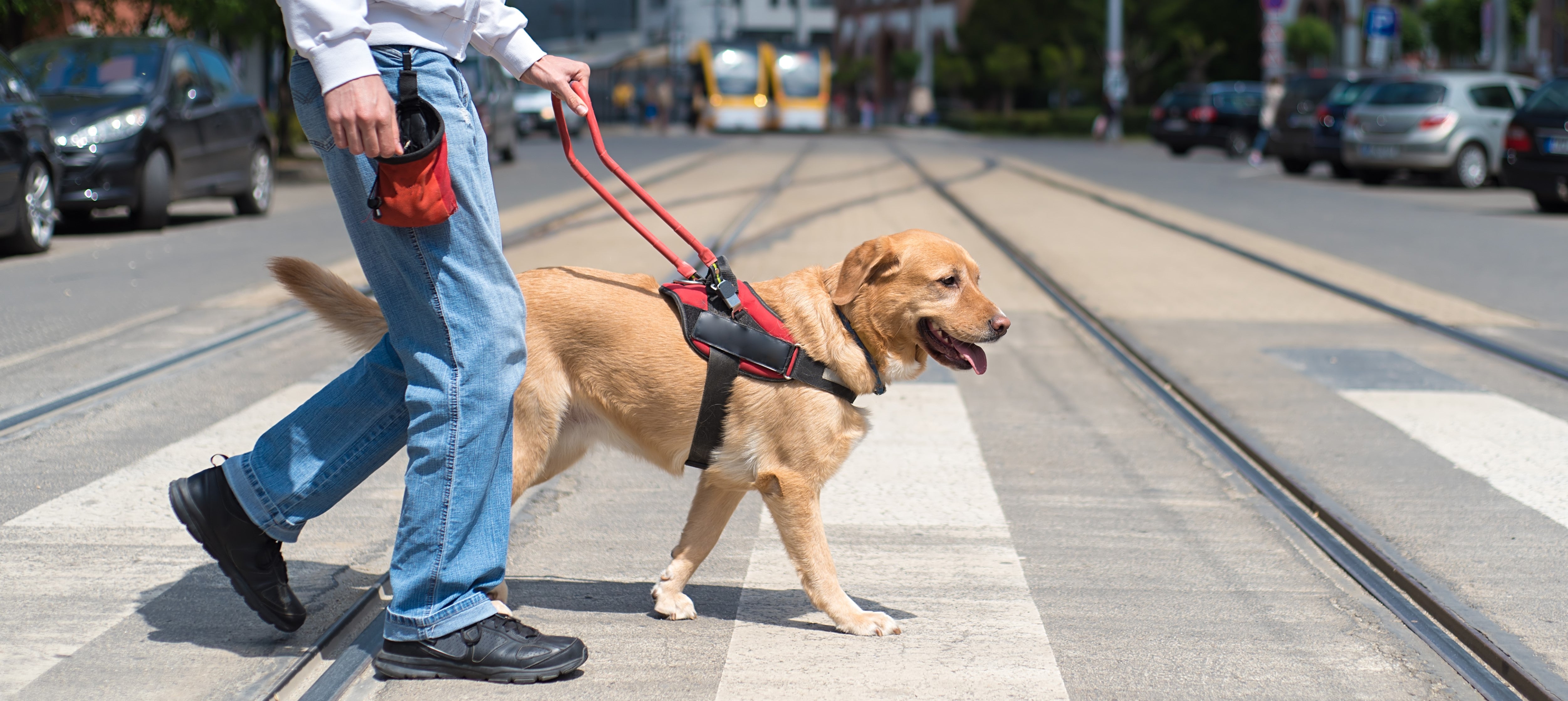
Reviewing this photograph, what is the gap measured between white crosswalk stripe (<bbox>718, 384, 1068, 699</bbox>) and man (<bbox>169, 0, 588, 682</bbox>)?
0.49m

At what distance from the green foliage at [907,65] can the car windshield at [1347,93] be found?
154 feet

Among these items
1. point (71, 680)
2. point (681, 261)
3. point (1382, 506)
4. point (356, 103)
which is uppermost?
point (356, 103)

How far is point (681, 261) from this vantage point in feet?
12.0

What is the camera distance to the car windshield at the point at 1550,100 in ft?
54.9

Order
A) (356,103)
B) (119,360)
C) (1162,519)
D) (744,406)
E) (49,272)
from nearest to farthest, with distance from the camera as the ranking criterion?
(356,103)
(744,406)
(1162,519)
(119,360)
(49,272)

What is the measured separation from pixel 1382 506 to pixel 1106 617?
1607 millimetres

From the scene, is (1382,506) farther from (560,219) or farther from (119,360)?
(560,219)

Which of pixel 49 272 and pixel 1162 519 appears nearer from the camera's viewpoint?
pixel 1162 519

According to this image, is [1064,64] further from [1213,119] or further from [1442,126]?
[1442,126]

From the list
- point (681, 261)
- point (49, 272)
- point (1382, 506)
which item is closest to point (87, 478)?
point (681, 261)

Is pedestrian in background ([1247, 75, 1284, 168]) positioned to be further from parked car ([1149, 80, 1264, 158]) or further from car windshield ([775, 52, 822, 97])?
car windshield ([775, 52, 822, 97])

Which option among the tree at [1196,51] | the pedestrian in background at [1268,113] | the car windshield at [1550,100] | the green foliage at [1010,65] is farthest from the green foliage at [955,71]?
the car windshield at [1550,100]

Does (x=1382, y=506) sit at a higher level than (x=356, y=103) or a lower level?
lower

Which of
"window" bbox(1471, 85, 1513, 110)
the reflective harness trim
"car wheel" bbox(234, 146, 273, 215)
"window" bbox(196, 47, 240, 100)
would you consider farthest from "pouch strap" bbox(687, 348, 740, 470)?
"window" bbox(1471, 85, 1513, 110)
